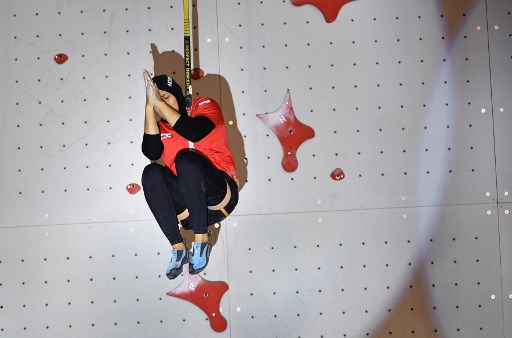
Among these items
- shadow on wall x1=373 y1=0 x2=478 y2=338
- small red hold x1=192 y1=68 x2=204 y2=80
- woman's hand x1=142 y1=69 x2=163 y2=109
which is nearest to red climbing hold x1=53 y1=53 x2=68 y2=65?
small red hold x1=192 y1=68 x2=204 y2=80

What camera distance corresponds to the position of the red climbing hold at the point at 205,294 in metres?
3.30

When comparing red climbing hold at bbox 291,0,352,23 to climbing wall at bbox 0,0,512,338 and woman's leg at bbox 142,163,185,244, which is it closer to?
climbing wall at bbox 0,0,512,338

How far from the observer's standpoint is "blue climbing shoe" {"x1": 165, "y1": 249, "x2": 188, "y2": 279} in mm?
2857

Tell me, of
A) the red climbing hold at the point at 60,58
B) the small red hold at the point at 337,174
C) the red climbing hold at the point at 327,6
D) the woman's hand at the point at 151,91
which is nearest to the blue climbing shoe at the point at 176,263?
the woman's hand at the point at 151,91

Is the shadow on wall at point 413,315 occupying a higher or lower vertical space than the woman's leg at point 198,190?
lower

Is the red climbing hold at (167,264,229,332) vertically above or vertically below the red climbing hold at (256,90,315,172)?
below

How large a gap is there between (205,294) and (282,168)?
0.84m

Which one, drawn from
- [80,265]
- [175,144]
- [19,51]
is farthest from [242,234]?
[19,51]

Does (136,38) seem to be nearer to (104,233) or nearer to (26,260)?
(104,233)

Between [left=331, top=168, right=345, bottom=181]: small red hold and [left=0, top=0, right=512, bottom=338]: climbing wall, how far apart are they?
0.01 meters

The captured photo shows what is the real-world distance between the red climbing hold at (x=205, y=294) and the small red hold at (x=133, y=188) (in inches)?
21.6

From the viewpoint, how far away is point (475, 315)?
3.37 metres

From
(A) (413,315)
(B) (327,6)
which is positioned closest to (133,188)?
(B) (327,6)

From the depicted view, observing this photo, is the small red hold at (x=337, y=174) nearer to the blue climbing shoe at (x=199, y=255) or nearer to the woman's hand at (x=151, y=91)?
the blue climbing shoe at (x=199, y=255)
